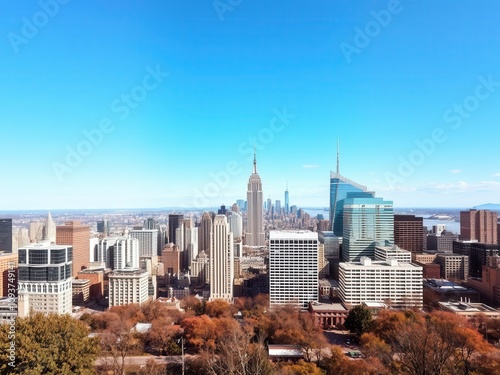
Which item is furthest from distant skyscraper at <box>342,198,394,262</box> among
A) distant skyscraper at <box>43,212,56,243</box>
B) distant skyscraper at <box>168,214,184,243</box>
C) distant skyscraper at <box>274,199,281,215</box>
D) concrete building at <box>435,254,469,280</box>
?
distant skyscraper at <box>274,199,281,215</box>

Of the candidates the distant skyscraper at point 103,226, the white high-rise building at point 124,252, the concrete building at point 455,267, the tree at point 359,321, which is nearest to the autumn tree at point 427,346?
the tree at point 359,321

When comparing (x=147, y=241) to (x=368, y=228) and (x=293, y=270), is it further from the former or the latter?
(x=368, y=228)

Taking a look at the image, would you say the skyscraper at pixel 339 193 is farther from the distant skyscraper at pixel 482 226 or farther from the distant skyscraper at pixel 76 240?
the distant skyscraper at pixel 76 240

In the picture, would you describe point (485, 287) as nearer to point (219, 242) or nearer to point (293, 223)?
point (219, 242)

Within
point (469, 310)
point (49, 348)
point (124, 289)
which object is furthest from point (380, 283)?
point (49, 348)

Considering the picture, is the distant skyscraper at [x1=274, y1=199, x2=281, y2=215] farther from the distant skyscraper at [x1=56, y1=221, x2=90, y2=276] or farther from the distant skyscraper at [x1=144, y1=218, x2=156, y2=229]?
the distant skyscraper at [x1=56, y1=221, x2=90, y2=276]
